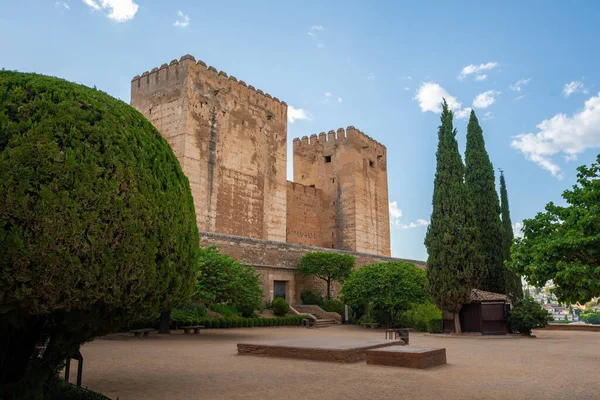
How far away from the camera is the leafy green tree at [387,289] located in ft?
62.8

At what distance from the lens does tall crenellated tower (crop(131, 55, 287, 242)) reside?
2461 cm

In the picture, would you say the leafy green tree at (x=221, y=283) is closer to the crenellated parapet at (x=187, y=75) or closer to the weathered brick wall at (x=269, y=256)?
the weathered brick wall at (x=269, y=256)

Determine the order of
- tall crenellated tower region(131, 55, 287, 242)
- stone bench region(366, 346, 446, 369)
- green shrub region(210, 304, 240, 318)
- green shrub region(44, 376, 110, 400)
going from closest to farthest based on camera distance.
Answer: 1. green shrub region(44, 376, 110, 400)
2. stone bench region(366, 346, 446, 369)
3. green shrub region(210, 304, 240, 318)
4. tall crenellated tower region(131, 55, 287, 242)

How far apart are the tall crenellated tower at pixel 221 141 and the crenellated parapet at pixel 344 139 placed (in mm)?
8649

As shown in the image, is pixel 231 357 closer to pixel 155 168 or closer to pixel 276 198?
pixel 155 168

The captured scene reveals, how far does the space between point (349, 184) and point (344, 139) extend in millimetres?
3732

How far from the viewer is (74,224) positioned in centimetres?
440

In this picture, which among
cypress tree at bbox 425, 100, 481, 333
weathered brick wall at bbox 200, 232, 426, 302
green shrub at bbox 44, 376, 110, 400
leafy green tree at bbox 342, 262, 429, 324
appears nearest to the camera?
green shrub at bbox 44, 376, 110, 400

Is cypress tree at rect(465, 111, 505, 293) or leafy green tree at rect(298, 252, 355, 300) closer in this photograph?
cypress tree at rect(465, 111, 505, 293)

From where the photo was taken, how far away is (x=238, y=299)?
15.4 m

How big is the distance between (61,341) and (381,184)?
3588 centimetres

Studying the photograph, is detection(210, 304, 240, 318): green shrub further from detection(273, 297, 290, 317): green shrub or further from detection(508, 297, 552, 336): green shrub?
detection(508, 297, 552, 336): green shrub

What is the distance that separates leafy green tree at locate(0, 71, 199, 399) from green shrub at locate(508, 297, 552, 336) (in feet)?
47.8

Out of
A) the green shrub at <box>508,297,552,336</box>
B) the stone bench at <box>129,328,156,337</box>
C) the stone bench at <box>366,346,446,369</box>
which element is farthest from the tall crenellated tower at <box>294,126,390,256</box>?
the stone bench at <box>366,346,446,369</box>
